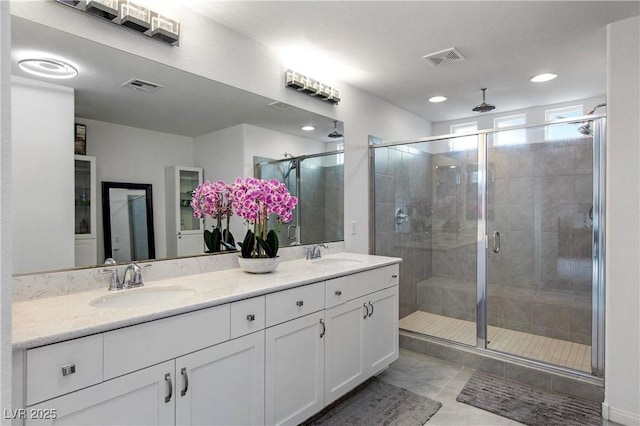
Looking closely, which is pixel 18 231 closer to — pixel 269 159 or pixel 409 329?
pixel 269 159

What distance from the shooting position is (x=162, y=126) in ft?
6.27

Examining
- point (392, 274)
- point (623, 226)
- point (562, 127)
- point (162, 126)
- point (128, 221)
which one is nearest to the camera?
point (128, 221)

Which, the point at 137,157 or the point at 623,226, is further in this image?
the point at 623,226

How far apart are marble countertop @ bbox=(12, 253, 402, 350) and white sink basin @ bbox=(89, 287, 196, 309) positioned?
0.05 feet

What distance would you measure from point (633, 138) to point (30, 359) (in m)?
3.05

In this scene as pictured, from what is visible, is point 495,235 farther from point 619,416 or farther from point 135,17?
point 135,17

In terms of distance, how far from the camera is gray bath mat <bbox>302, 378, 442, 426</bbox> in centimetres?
206

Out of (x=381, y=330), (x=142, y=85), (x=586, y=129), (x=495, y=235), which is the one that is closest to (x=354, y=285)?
(x=381, y=330)

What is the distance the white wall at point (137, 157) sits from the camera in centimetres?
166

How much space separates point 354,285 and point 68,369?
1.55m

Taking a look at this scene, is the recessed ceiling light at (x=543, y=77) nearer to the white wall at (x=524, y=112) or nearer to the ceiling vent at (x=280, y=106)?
the white wall at (x=524, y=112)

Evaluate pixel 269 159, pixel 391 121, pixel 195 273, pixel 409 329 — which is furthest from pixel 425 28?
pixel 409 329

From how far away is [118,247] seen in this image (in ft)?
5.61

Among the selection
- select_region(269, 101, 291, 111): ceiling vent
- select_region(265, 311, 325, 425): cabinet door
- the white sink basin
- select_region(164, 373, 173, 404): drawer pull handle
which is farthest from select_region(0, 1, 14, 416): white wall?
select_region(269, 101, 291, 111): ceiling vent
